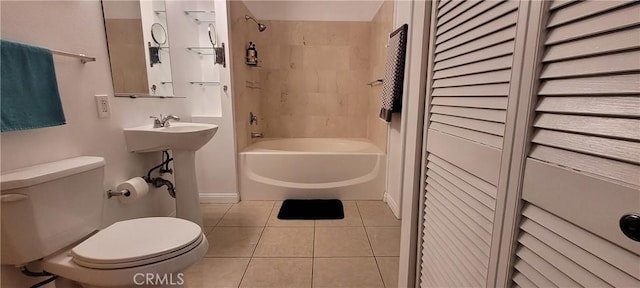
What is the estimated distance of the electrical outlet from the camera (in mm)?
1429

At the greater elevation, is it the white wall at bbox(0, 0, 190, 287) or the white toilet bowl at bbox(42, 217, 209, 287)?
the white wall at bbox(0, 0, 190, 287)

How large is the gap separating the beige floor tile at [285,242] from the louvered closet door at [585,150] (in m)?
1.48

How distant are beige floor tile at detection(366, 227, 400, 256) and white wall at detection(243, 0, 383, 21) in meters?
2.45

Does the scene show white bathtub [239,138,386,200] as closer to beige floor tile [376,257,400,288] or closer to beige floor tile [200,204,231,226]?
beige floor tile [200,204,231,226]

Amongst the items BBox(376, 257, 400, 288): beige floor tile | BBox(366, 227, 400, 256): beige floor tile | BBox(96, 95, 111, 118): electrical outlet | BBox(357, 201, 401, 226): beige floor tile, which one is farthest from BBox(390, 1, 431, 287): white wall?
BBox(96, 95, 111, 118): electrical outlet

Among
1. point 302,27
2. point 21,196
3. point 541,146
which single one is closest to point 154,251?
point 21,196

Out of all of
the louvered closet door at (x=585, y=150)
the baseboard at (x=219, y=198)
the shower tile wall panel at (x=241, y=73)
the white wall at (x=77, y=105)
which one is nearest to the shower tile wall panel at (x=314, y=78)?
the shower tile wall panel at (x=241, y=73)

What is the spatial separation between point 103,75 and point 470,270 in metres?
1.93

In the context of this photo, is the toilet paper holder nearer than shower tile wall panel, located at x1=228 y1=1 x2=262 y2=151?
Yes

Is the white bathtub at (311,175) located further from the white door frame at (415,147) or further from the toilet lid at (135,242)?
the white door frame at (415,147)

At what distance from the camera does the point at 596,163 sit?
1.42 ft

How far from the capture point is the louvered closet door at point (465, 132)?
2.11ft

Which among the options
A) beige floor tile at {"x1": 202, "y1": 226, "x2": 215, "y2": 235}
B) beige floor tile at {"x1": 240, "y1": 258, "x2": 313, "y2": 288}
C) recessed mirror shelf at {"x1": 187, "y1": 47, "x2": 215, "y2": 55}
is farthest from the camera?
recessed mirror shelf at {"x1": 187, "y1": 47, "x2": 215, "y2": 55}

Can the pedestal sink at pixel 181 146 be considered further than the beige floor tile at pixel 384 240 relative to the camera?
No
